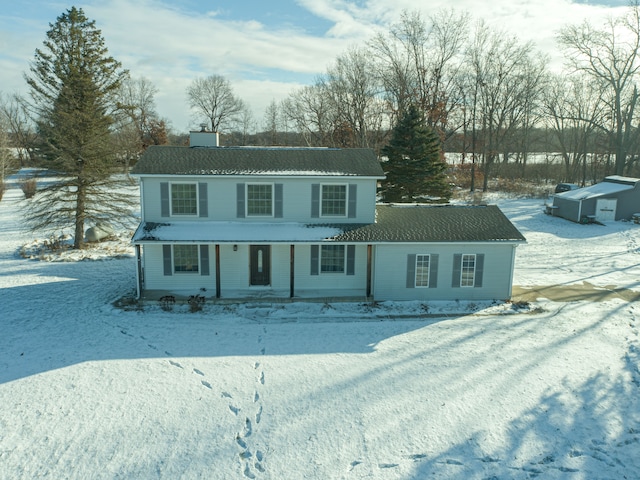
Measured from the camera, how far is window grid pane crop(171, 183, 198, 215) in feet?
61.0

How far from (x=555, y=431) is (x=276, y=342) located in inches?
313

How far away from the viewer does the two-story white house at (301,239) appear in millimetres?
18188

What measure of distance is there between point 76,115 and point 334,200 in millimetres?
14660

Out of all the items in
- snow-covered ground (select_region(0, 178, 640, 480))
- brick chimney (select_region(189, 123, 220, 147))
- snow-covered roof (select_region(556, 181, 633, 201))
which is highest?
brick chimney (select_region(189, 123, 220, 147))

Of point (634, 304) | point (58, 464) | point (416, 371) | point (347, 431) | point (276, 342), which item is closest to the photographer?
point (58, 464)

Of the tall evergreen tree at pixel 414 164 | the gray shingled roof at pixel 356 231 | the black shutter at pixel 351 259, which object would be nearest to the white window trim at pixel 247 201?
the gray shingled roof at pixel 356 231

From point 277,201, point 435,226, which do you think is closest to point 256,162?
point 277,201

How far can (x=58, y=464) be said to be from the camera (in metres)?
9.49

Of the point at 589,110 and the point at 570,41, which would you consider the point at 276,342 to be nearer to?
the point at 570,41

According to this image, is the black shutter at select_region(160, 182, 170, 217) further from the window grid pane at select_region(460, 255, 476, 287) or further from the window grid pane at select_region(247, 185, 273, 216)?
the window grid pane at select_region(460, 255, 476, 287)

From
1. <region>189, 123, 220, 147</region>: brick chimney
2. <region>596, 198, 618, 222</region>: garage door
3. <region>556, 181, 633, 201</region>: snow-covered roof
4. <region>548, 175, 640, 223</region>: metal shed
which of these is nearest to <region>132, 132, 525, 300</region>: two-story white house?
<region>189, 123, 220, 147</region>: brick chimney

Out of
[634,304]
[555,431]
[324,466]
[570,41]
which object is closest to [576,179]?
[570,41]

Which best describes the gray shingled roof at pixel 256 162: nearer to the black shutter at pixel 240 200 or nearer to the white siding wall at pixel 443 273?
the black shutter at pixel 240 200

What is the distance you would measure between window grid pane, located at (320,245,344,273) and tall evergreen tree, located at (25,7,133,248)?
13414mm
